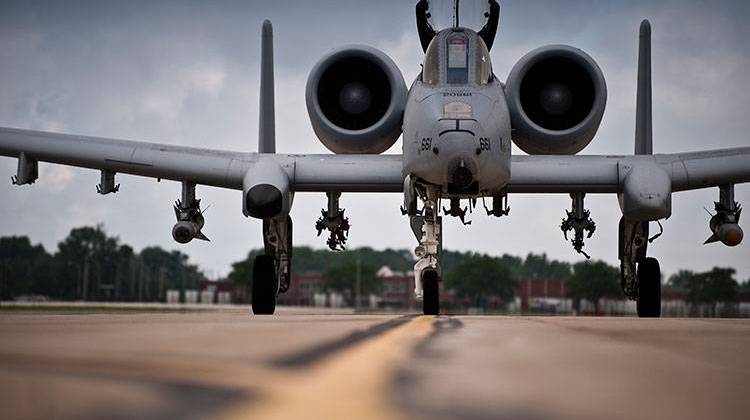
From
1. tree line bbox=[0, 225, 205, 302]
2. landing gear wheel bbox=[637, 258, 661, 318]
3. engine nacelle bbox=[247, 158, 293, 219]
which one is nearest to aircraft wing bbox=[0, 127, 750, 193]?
engine nacelle bbox=[247, 158, 293, 219]

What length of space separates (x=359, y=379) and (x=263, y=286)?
10.3m

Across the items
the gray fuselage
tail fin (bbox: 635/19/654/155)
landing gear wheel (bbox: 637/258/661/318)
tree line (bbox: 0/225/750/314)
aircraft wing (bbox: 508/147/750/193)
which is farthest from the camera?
tree line (bbox: 0/225/750/314)

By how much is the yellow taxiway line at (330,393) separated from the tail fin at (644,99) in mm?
12023

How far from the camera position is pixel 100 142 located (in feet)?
40.9

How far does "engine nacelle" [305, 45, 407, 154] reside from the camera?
1207cm

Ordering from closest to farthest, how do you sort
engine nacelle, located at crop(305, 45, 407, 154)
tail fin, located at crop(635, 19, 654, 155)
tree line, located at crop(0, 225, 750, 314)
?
engine nacelle, located at crop(305, 45, 407, 154), tail fin, located at crop(635, 19, 654, 155), tree line, located at crop(0, 225, 750, 314)

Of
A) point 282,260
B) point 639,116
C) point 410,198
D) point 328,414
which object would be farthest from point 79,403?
point 639,116

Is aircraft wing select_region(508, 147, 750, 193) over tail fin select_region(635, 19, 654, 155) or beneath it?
beneath

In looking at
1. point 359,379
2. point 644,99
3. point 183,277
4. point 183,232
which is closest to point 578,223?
point 644,99

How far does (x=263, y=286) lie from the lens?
39.5ft

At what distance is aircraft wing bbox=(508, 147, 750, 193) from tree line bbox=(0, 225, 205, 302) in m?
92.9

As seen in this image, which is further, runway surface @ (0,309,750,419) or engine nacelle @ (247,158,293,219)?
engine nacelle @ (247,158,293,219)

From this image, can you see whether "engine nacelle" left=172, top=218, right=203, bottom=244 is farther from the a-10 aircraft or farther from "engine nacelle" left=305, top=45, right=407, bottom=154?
"engine nacelle" left=305, top=45, right=407, bottom=154

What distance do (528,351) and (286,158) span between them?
9.02 m
